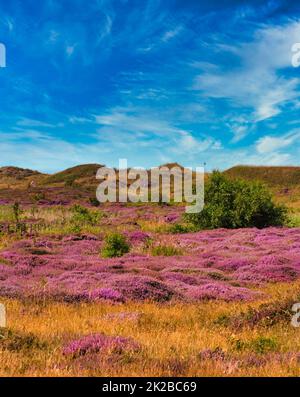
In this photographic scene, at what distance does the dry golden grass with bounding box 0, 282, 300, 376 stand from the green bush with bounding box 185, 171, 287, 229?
762 inches

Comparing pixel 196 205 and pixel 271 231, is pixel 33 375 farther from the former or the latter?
pixel 196 205

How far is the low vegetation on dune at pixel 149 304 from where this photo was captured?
7.11 meters

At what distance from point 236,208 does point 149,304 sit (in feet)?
71.9

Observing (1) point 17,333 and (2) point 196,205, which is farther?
(2) point 196,205

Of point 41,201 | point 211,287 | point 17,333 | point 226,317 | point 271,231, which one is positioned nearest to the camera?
point 17,333

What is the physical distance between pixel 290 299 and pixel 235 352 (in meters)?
4.07

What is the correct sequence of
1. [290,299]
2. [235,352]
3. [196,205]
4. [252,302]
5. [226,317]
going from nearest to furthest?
[235,352], [226,317], [290,299], [252,302], [196,205]

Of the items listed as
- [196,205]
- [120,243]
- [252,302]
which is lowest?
[252,302]

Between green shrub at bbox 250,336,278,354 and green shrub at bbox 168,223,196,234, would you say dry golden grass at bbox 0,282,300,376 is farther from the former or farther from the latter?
green shrub at bbox 168,223,196,234

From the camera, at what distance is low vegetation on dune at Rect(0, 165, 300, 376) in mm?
7105

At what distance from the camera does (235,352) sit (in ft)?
25.9

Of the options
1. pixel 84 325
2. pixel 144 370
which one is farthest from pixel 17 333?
pixel 144 370
